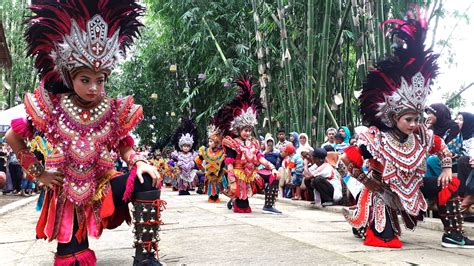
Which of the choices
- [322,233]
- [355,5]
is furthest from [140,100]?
[322,233]

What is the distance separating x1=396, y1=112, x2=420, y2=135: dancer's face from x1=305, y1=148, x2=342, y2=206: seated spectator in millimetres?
4026

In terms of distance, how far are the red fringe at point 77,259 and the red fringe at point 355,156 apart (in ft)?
8.40

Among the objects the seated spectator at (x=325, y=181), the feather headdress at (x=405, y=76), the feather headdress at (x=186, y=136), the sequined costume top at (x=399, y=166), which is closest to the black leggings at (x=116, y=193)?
the sequined costume top at (x=399, y=166)

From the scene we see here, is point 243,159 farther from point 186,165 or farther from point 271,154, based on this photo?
point 186,165

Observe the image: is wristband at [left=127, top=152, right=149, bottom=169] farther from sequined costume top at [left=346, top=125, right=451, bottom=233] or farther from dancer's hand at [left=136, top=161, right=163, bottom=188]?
sequined costume top at [left=346, top=125, right=451, bottom=233]

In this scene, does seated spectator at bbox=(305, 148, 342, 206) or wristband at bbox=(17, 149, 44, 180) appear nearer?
wristband at bbox=(17, 149, 44, 180)

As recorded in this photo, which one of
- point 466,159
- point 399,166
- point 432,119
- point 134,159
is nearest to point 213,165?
point 432,119

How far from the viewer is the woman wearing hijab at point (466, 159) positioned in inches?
218

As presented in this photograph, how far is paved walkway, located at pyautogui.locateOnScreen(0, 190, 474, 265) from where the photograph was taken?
3.81m

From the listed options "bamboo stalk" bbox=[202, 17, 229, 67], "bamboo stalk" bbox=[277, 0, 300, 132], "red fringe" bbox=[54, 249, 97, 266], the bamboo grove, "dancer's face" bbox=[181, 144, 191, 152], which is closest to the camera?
"red fringe" bbox=[54, 249, 97, 266]

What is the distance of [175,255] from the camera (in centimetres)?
402

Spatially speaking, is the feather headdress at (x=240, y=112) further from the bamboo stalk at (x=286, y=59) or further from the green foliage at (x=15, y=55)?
the green foliage at (x=15, y=55)

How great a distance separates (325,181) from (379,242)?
13.5 feet

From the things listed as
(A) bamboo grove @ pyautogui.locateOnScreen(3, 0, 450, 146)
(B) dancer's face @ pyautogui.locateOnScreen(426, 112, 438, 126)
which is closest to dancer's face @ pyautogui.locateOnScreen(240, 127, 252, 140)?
(A) bamboo grove @ pyautogui.locateOnScreen(3, 0, 450, 146)
